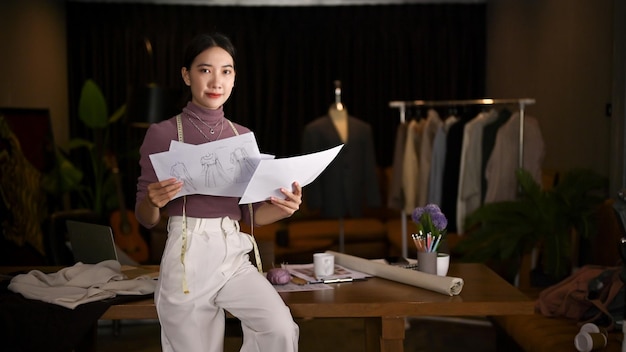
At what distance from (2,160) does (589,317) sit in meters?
3.40

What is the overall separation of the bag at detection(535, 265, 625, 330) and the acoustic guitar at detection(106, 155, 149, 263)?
149 inches

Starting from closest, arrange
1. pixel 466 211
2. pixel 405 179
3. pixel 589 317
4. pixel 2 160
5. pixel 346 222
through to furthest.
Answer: pixel 589 317 → pixel 2 160 → pixel 466 211 → pixel 405 179 → pixel 346 222

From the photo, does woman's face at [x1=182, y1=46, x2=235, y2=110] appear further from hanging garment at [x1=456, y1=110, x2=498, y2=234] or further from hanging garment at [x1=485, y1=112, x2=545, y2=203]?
hanging garment at [x1=456, y1=110, x2=498, y2=234]

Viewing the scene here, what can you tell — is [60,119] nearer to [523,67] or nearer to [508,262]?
[523,67]

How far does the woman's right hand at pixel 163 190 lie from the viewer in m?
2.03

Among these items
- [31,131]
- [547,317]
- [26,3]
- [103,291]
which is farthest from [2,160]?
[547,317]

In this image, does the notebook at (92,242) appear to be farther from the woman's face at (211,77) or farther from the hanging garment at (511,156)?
the hanging garment at (511,156)

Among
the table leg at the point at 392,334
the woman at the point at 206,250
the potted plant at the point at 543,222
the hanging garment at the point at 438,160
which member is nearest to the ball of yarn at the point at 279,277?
the woman at the point at 206,250

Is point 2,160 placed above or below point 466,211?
above

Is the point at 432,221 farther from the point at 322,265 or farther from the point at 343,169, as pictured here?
the point at 343,169

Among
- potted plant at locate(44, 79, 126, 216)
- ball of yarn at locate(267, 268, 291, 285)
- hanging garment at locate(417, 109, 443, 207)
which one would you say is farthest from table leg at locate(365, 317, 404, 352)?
potted plant at locate(44, 79, 126, 216)

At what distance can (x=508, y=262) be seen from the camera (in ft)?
13.7

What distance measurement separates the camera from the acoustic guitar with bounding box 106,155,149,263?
626 cm

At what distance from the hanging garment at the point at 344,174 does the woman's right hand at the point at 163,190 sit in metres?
3.86
